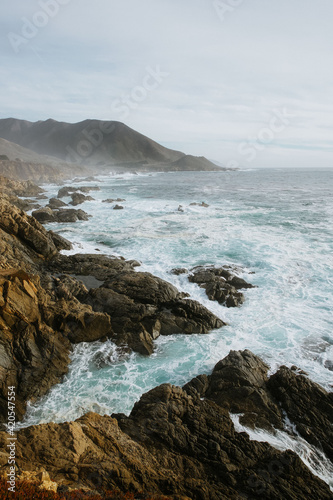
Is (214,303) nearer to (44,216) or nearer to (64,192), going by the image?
(44,216)

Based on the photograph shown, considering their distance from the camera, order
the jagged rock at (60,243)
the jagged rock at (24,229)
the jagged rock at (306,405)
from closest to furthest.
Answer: the jagged rock at (306,405) < the jagged rock at (24,229) < the jagged rock at (60,243)

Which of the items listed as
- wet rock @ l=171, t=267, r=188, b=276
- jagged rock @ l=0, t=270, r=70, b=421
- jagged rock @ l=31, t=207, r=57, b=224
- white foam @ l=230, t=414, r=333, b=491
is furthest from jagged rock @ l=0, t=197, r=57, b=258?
white foam @ l=230, t=414, r=333, b=491

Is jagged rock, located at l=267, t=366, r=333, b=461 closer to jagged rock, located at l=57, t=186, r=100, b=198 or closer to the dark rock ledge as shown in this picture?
the dark rock ledge

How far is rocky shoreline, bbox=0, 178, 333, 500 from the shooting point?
5387 millimetres

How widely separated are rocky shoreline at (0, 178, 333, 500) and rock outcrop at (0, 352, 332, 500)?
0.9 inches

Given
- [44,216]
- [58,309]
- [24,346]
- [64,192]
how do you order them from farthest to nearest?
1. [64,192]
2. [44,216]
3. [58,309]
4. [24,346]

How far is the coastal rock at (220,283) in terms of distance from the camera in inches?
561

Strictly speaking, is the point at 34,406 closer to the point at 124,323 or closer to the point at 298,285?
the point at 124,323

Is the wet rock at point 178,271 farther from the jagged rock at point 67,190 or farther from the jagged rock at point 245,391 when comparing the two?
the jagged rock at point 67,190

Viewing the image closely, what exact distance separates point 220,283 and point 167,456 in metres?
10.1

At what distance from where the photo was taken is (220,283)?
50.1ft

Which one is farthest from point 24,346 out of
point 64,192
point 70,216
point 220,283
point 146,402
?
point 64,192

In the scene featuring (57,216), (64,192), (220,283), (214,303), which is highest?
(64,192)

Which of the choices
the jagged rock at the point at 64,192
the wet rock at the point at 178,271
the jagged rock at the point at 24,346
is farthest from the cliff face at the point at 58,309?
the jagged rock at the point at 64,192
